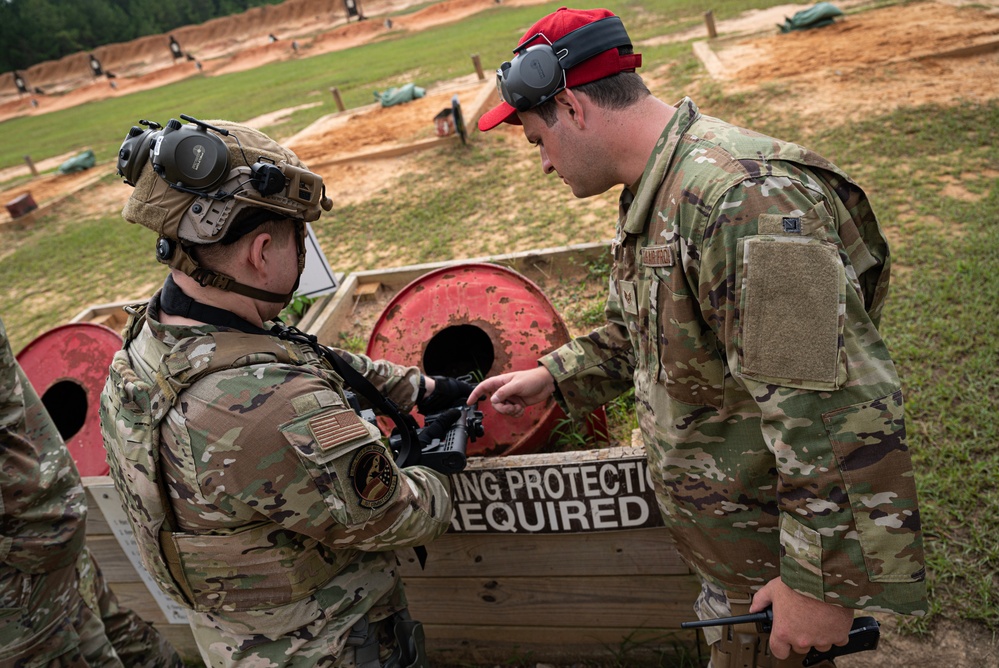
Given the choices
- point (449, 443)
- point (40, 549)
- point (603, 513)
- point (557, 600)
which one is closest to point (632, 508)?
point (603, 513)

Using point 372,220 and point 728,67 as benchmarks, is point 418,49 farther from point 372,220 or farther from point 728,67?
point 372,220

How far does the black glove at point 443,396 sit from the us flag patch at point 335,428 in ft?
2.77

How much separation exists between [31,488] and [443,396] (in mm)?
1526

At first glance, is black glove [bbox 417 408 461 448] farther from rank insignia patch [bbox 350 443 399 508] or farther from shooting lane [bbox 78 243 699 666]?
rank insignia patch [bbox 350 443 399 508]

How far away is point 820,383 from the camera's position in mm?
1322

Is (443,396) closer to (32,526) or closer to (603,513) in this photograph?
(603,513)

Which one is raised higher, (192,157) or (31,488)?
(192,157)

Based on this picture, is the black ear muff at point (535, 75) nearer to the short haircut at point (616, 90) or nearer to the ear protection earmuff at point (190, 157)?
the short haircut at point (616, 90)

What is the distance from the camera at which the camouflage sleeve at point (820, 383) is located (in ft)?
4.36

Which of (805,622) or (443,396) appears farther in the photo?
(443,396)

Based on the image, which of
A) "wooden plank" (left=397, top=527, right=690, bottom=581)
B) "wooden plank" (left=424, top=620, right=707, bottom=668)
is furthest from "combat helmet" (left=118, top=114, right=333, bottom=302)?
"wooden plank" (left=424, top=620, right=707, bottom=668)

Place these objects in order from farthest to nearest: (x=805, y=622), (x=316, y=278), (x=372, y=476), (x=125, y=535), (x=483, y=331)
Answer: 1. (x=316, y=278)
2. (x=483, y=331)
3. (x=125, y=535)
4. (x=372, y=476)
5. (x=805, y=622)

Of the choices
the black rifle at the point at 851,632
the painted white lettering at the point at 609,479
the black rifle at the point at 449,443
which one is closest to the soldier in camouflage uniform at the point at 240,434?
the black rifle at the point at 449,443

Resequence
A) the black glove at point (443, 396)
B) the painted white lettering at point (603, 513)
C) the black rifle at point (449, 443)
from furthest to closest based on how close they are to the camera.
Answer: the black glove at point (443, 396) → the painted white lettering at point (603, 513) → the black rifle at point (449, 443)
